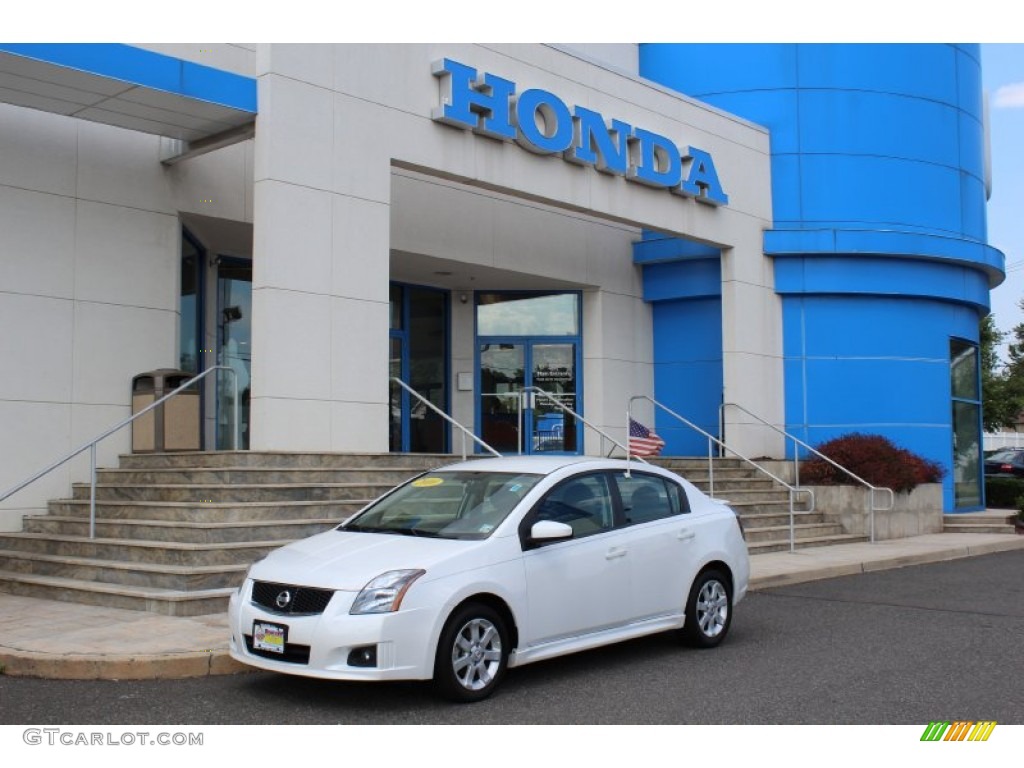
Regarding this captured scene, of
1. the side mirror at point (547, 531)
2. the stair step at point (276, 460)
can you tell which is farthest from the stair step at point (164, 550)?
the side mirror at point (547, 531)

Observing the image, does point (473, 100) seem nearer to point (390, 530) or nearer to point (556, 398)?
point (556, 398)

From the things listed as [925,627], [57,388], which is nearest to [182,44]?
[57,388]

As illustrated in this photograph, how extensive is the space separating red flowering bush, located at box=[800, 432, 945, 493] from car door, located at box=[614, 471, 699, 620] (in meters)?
10.1

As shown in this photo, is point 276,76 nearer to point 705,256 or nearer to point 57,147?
point 57,147

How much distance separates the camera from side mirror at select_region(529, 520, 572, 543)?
7496 mm

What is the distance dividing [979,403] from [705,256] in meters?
7.21

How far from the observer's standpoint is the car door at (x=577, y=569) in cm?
754

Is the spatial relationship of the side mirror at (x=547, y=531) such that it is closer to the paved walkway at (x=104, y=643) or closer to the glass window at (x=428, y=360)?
the paved walkway at (x=104, y=643)

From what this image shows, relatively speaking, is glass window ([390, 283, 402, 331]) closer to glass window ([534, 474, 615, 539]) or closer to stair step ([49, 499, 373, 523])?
stair step ([49, 499, 373, 523])

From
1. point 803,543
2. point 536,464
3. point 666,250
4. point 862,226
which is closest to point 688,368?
point 666,250

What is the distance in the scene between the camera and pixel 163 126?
13.9 metres

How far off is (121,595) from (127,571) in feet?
1.64

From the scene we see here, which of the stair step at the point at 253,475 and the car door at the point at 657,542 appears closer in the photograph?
the car door at the point at 657,542
